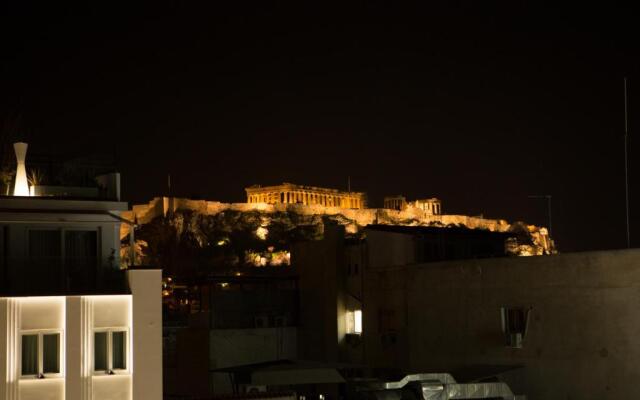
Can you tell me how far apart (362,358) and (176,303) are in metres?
29.4

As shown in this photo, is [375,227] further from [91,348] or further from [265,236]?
[265,236]

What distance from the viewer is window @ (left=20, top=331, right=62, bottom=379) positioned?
54.0ft

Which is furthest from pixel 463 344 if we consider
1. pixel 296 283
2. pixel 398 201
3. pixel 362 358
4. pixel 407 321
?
pixel 398 201

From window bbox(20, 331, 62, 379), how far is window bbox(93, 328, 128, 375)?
2.32ft

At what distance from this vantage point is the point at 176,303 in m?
58.2

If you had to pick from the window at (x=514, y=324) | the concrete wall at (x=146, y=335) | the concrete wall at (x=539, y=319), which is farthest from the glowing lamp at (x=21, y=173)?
the window at (x=514, y=324)

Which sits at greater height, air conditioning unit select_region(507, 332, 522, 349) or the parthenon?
the parthenon

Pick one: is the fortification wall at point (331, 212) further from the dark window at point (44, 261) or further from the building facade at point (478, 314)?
the dark window at point (44, 261)

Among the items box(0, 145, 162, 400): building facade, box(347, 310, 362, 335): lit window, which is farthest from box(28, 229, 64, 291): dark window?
box(347, 310, 362, 335): lit window

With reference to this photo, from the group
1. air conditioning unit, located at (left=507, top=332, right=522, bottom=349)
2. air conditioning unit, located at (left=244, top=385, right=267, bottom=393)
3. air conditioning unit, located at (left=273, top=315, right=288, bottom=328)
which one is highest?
air conditioning unit, located at (left=273, top=315, right=288, bottom=328)

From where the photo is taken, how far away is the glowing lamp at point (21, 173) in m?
17.8

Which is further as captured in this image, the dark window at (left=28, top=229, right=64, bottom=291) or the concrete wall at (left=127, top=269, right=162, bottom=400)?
the concrete wall at (left=127, top=269, right=162, bottom=400)

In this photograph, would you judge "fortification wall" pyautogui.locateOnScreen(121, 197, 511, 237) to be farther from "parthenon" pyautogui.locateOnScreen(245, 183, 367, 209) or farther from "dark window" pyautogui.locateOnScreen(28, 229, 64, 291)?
"dark window" pyautogui.locateOnScreen(28, 229, 64, 291)

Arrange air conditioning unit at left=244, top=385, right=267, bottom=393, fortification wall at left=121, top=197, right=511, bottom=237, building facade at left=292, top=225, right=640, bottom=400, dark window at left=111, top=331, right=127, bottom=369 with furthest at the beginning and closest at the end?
fortification wall at left=121, top=197, right=511, bottom=237 < air conditioning unit at left=244, top=385, right=267, bottom=393 < building facade at left=292, top=225, right=640, bottom=400 < dark window at left=111, top=331, right=127, bottom=369
